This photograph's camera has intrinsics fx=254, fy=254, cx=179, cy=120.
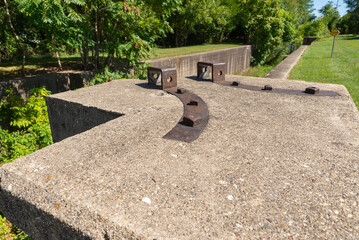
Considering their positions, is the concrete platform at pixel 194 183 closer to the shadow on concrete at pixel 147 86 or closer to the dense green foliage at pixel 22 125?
the shadow on concrete at pixel 147 86

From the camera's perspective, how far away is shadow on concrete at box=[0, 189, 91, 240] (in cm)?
109

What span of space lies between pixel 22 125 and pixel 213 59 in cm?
647

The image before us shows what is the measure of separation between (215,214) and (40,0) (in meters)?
3.06

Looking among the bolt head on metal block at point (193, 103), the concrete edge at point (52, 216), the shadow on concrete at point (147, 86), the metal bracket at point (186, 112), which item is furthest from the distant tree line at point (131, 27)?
the concrete edge at point (52, 216)

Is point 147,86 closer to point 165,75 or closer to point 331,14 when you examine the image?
point 165,75

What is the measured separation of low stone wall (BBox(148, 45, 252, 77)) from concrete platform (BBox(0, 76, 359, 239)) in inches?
167

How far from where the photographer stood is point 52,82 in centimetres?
467

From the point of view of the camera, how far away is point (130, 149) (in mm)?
1617

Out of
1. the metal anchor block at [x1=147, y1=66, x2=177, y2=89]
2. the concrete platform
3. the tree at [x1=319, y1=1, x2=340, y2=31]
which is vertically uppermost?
the tree at [x1=319, y1=1, x2=340, y2=31]

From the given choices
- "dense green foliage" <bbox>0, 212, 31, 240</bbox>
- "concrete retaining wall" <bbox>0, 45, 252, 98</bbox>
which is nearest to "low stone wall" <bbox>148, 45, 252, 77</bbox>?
"concrete retaining wall" <bbox>0, 45, 252, 98</bbox>

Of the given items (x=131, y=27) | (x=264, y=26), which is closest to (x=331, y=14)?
(x=264, y=26)

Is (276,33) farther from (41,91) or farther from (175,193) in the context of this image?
(175,193)

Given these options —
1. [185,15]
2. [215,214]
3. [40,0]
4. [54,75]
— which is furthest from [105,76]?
[185,15]

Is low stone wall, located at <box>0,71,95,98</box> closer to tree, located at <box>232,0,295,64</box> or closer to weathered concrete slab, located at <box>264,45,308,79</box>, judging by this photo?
weathered concrete slab, located at <box>264,45,308,79</box>
